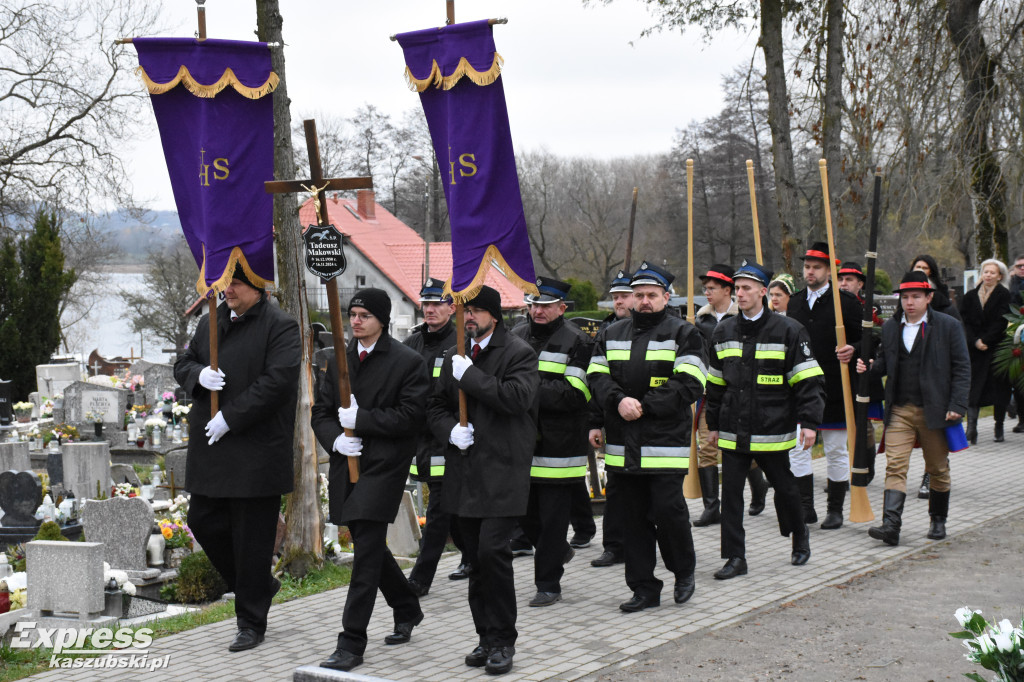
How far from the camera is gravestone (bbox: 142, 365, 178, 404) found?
19250 mm

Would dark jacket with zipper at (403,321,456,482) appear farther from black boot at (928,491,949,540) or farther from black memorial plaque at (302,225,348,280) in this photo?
black boot at (928,491,949,540)

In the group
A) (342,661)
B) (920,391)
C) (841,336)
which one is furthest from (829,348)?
(342,661)

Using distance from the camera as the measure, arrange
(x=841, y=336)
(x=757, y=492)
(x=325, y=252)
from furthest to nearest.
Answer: (x=757, y=492) < (x=841, y=336) < (x=325, y=252)

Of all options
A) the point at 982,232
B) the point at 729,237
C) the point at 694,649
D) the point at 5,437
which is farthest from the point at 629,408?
the point at 729,237

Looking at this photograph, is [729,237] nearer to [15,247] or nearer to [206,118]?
[15,247]

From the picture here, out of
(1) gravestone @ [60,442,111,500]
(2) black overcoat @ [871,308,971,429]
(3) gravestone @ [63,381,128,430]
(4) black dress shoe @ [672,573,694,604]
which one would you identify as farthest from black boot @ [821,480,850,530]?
(3) gravestone @ [63,381,128,430]

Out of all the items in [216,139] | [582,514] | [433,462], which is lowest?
[582,514]

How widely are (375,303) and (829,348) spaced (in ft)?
15.6

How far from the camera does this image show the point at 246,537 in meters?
6.27

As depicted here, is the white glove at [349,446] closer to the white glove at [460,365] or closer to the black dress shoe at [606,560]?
the white glove at [460,365]

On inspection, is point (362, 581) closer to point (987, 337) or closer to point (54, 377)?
point (987, 337)

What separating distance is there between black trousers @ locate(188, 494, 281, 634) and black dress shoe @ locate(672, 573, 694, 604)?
7.87 ft

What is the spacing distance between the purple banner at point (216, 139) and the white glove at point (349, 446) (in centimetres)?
115

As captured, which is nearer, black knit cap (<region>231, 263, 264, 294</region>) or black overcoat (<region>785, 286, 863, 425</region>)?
black knit cap (<region>231, 263, 264, 294</region>)
